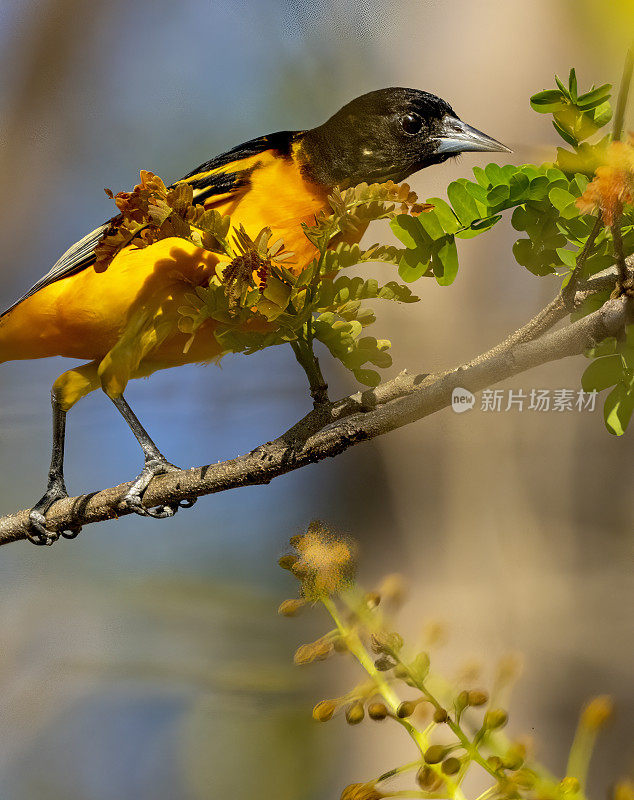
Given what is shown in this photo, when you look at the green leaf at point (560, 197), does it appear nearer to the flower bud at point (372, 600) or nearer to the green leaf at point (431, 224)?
the green leaf at point (431, 224)

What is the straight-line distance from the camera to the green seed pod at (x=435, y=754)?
36cm

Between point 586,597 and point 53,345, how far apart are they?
62cm

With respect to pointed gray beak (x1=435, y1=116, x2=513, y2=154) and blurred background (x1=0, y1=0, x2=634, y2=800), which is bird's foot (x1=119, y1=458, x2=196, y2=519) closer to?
blurred background (x1=0, y1=0, x2=634, y2=800)

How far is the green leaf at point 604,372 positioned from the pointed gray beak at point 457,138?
0.73 ft

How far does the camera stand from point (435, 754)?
0.36 m

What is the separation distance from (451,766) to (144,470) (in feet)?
1.36

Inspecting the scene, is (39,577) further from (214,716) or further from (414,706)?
(414,706)

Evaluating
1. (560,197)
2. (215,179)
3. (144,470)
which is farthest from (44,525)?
(560,197)

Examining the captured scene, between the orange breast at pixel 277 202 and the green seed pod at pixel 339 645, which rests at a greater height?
the orange breast at pixel 277 202

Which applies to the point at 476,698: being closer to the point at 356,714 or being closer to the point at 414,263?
the point at 356,714

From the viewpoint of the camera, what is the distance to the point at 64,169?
0.89 metres

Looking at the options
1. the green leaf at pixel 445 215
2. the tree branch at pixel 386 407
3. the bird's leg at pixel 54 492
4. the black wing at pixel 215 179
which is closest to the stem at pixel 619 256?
the tree branch at pixel 386 407

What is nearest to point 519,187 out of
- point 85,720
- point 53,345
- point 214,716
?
point 53,345

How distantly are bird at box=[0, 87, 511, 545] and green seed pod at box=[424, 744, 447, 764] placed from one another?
12.6 inches
